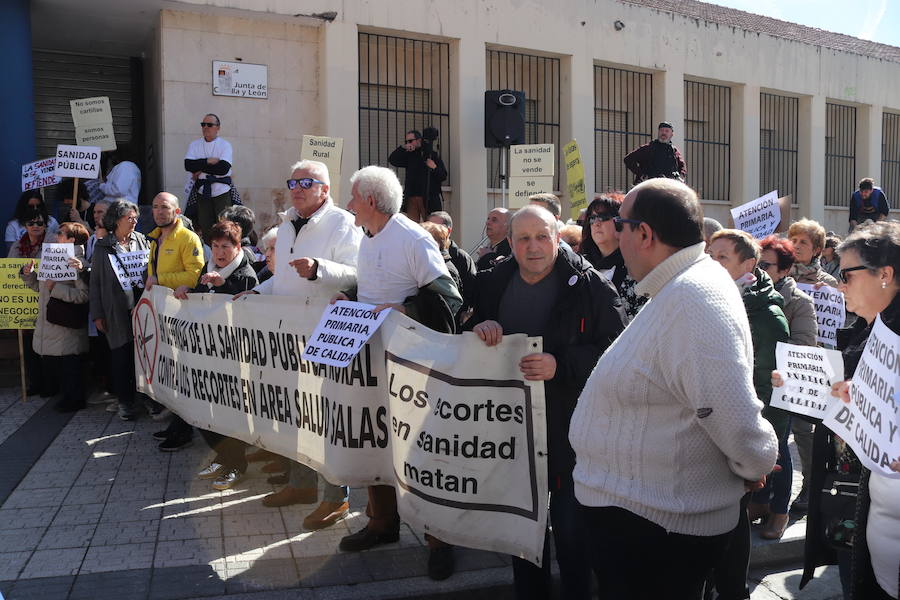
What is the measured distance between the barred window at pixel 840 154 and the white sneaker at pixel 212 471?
1947 centimetres

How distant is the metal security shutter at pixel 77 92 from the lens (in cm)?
1458

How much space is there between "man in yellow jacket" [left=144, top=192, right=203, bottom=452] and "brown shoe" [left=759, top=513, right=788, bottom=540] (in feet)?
14.7

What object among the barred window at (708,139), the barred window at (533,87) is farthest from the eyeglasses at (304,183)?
the barred window at (708,139)

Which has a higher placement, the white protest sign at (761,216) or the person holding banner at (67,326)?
the white protest sign at (761,216)

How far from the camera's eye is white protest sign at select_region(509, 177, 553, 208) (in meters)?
11.0

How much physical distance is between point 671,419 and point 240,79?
1168 cm

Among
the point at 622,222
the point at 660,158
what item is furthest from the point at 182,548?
the point at 660,158

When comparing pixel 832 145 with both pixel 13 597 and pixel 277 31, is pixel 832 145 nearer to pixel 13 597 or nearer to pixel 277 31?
pixel 277 31

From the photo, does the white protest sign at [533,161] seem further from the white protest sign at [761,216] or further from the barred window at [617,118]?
the barred window at [617,118]

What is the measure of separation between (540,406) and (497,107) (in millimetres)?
10912

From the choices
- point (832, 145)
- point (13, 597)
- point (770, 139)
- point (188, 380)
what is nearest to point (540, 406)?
point (13, 597)

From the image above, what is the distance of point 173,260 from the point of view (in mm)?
6664

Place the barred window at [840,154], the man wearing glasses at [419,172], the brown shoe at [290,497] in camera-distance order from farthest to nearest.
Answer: the barred window at [840,154] → the man wearing glasses at [419,172] → the brown shoe at [290,497]

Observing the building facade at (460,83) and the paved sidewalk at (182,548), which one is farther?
the building facade at (460,83)
